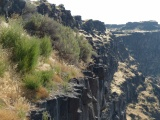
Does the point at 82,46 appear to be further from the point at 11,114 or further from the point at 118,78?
the point at 118,78

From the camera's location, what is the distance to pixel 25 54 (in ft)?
60.1

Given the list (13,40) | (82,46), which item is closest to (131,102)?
(82,46)

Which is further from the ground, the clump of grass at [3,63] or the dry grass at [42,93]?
the clump of grass at [3,63]

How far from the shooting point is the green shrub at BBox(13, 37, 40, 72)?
17788 millimetres

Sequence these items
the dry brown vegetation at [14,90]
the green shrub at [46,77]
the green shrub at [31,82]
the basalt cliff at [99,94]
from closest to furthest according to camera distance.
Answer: the dry brown vegetation at [14,90]
the green shrub at [31,82]
the green shrub at [46,77]
the basalt cliff at [99,94]

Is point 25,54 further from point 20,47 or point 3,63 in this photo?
point 3,63

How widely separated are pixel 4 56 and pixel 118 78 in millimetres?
151867

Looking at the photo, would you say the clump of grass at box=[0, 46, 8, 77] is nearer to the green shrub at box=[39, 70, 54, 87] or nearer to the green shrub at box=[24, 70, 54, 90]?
the green shrub at box=[24, 70, 54, 90]

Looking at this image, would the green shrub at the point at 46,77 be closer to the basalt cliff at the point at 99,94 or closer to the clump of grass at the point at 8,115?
the basalt cliff at the point at 99,94

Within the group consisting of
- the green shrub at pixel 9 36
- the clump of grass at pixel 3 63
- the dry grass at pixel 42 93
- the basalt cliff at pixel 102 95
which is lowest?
the basalt cliff at pixel 102 95

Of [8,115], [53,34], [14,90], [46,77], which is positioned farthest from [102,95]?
[8,115]

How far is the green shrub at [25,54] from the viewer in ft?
58.4

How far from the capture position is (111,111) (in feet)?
320

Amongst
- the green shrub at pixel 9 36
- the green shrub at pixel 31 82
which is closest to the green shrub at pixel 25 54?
the green shrub at pixel 9 36
